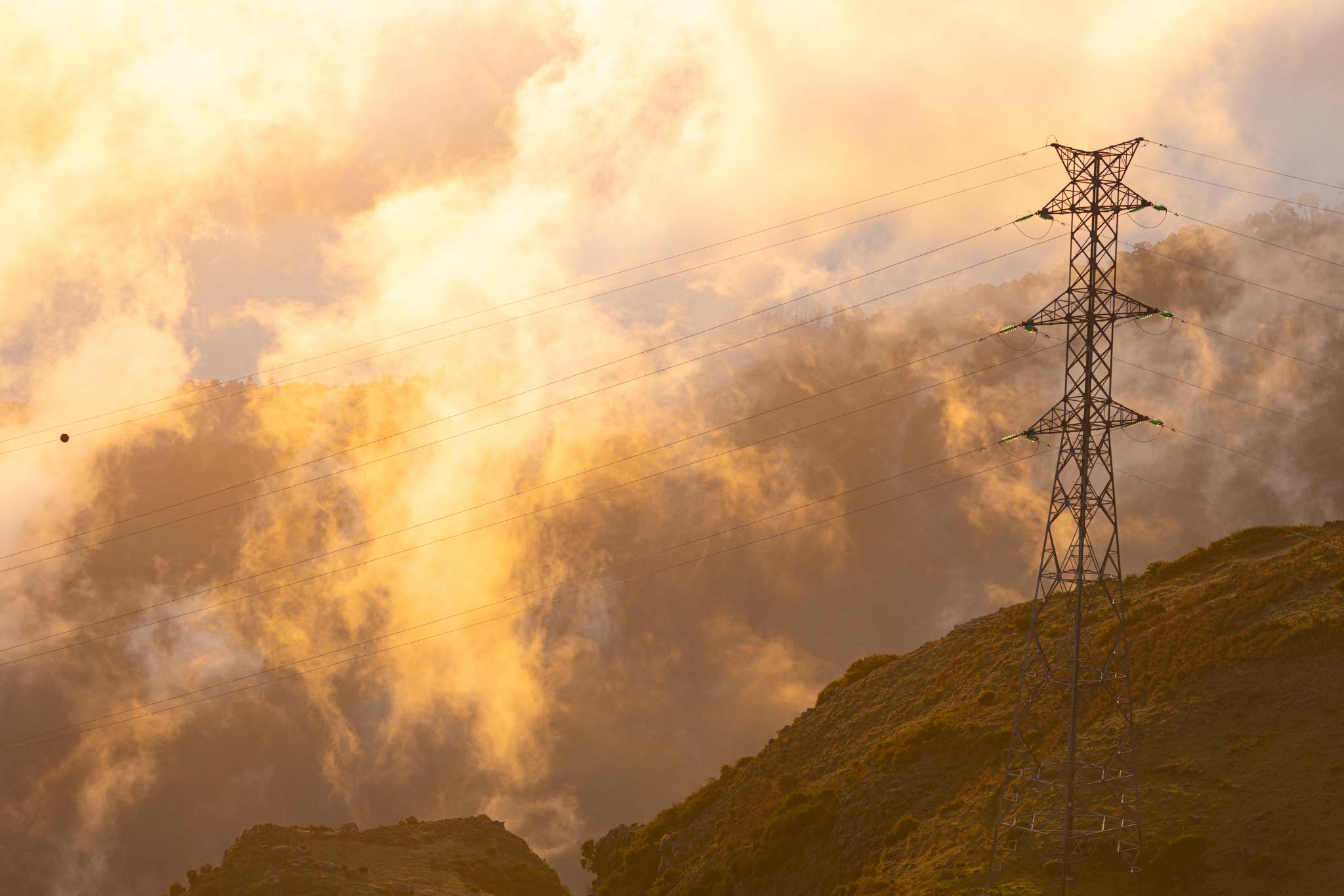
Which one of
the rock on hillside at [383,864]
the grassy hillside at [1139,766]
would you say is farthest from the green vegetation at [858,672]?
the rock on hillside at [383,864]

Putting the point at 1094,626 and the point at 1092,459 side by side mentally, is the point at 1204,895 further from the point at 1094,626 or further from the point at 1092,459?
the point at 1094,626

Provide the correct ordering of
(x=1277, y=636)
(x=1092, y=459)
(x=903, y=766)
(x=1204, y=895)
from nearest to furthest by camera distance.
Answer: (x=1204, y=895)
(x=1092, y=459)
(x=1277, y=636)
(x=903, y=766)

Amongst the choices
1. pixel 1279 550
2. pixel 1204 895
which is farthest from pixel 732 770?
pixel 1204 895

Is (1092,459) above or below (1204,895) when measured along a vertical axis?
above

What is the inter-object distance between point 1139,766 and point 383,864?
57775 mm

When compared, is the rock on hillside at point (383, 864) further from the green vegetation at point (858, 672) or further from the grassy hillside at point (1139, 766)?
the green vegetation at point (858, 672)

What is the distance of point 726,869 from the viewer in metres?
74.1

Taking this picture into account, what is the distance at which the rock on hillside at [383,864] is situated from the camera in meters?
78.0

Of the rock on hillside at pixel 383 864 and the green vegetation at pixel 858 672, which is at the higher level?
the green vegetation at pixel 858 672

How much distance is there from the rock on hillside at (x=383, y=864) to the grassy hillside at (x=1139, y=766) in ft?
31.6

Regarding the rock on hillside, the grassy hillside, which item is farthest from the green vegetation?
the rock on hillside

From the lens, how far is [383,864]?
289ft

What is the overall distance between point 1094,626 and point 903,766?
62.5 ft

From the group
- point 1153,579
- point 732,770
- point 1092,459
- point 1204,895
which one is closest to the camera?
point 1204,895
